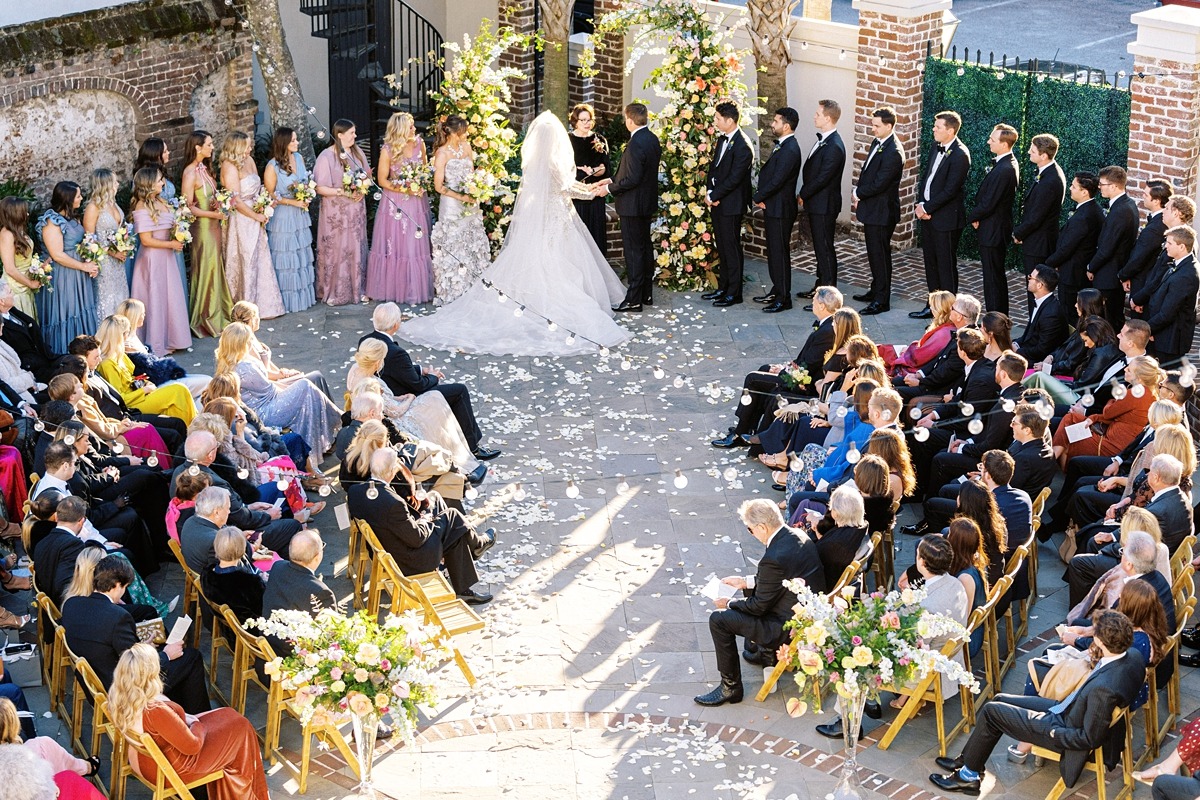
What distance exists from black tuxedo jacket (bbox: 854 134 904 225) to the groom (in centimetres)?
178

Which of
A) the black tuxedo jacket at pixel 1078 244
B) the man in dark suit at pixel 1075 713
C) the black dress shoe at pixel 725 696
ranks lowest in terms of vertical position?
the black dress shoe at pixel 725 696

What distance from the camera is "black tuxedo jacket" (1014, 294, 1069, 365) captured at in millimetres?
11688

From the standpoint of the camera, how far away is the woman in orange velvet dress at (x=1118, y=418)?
10.2m

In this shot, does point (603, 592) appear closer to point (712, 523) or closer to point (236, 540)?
point (712, 523)

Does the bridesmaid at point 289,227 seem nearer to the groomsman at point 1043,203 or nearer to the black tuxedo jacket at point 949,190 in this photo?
the black tuxedo jacket at point 949,190

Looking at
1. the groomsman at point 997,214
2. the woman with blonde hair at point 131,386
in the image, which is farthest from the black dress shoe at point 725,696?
the groomsman at point 997,214

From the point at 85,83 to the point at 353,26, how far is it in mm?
3822

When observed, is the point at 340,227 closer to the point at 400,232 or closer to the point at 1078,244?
the point at 400,232

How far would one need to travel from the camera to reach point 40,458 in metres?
9.61

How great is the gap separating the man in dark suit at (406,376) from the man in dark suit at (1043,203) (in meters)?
4.83

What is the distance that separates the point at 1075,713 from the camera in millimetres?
7551

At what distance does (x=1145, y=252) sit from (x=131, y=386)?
7322 mm

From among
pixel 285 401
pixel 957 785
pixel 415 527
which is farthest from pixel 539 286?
pixel 957 785

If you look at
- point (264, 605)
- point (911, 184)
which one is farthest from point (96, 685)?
point (911, 184)
